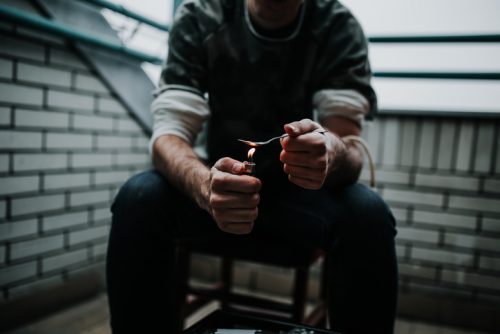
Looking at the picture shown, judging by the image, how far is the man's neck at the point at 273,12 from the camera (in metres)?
1.10

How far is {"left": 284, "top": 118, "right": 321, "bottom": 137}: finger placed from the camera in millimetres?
710

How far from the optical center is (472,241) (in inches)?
70.2

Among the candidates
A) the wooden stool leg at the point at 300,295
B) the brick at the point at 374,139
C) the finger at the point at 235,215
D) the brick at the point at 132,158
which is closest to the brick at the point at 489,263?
the brick at the point at 374,139

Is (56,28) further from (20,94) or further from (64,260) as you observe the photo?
(64,260)

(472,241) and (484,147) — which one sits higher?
(484,147)

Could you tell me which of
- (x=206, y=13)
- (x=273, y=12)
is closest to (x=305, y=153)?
(x=273, y=12)

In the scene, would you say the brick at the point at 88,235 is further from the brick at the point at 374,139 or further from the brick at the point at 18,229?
the brick at the point at 374,139

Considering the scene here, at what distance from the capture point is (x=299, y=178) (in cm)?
77

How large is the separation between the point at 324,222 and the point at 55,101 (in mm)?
1307

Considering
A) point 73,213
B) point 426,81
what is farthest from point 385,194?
point 73,213

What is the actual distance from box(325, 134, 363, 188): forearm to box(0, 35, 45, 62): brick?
1.30 m

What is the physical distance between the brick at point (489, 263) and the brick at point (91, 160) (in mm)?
1974

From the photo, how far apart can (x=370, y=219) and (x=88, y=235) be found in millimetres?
1483

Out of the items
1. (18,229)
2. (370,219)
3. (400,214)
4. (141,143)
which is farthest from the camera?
(141,143)
